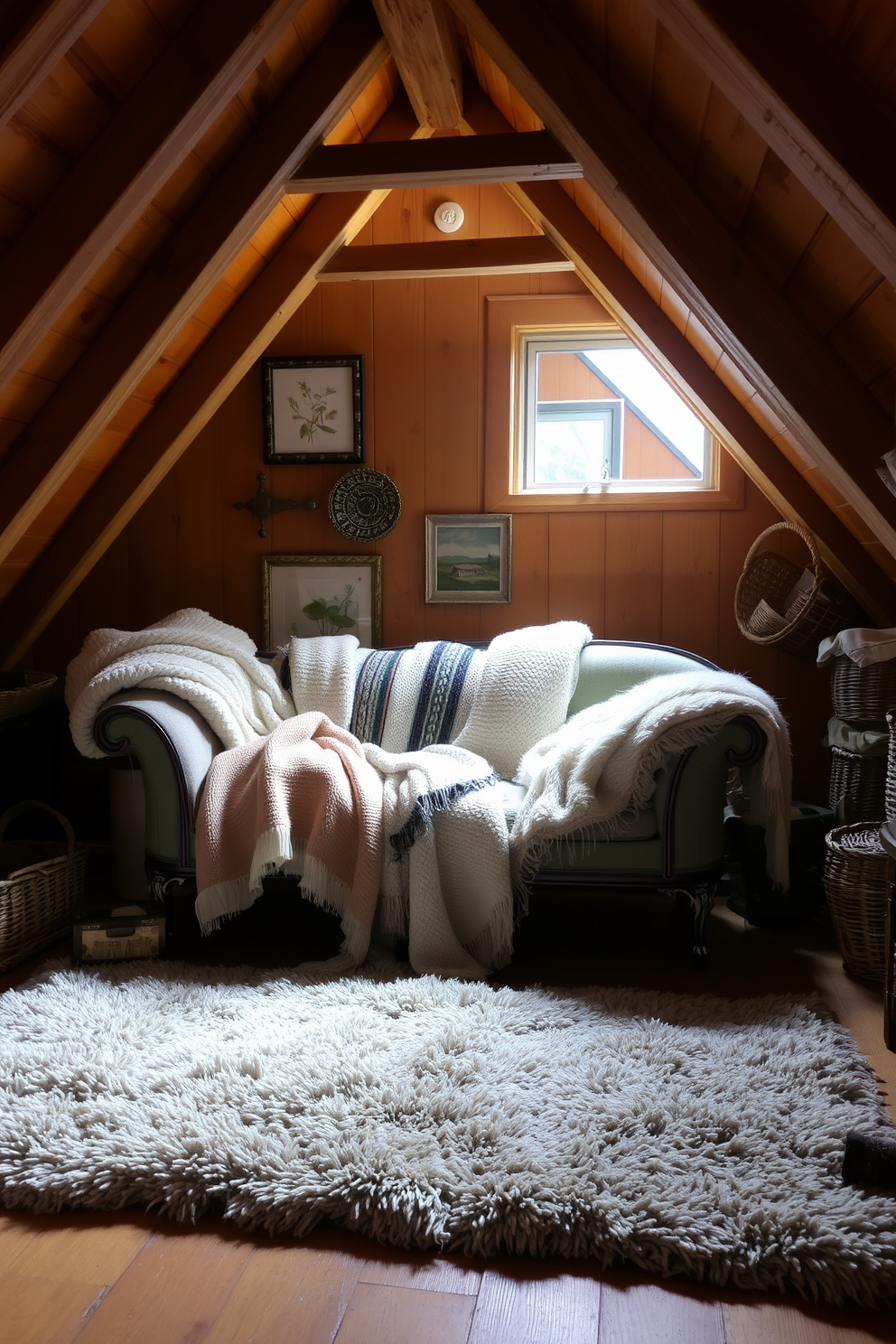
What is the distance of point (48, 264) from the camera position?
2.23 metres

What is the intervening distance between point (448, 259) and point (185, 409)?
98 centimetres

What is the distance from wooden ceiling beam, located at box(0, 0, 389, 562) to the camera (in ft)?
8.42

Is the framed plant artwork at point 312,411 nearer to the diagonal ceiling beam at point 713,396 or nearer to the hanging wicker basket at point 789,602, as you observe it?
the diagonal ceiling beam at point 713,396

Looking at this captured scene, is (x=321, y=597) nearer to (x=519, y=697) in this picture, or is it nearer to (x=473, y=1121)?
(x=519, y=697)

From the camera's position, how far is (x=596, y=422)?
12.2 ft

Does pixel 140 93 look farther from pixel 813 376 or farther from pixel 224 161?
pixel 813 376

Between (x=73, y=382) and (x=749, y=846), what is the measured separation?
2252mm

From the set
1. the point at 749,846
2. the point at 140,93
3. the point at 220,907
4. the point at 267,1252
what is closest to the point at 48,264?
the point at 140,93

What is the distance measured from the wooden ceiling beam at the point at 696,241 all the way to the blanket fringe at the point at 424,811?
121cm

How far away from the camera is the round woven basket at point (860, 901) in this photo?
8.20 feet

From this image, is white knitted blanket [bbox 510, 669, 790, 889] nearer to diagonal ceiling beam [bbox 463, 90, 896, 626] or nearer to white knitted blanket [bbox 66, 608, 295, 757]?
diagonal ceiling beam [bbox 463, 90, 896, 626]

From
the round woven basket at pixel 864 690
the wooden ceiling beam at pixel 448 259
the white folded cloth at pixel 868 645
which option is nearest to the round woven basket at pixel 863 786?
the round woven basket at pixel 864 690

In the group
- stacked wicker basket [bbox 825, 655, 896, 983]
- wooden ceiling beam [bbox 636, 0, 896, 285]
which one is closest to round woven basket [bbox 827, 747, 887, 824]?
stacked wicker basket [bbox 825, 655, 896, 983]

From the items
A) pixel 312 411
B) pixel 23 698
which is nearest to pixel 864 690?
pixel 312 411
